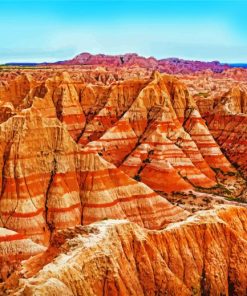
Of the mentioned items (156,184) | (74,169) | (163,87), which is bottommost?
(156,184)

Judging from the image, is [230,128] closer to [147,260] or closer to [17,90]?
[17,90]

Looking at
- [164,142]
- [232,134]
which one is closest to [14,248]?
[164,142]

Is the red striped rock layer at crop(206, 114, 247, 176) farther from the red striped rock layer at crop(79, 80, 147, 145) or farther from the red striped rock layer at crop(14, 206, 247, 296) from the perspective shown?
the red striped rock layer at crop(14, 206, 247, 296)

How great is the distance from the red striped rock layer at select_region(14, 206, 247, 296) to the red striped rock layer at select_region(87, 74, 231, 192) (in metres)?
46.9

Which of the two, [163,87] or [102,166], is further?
[163,87]

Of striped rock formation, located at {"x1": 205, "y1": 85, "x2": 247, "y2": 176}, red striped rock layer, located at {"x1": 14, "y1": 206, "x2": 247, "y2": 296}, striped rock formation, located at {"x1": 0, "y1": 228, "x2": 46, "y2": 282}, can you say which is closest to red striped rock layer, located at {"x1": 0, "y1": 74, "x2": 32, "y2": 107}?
striped rock formation, located at {"x1": 205, "y1": 85, "x2": 247, "y2": 176}

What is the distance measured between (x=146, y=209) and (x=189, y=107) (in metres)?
53.3

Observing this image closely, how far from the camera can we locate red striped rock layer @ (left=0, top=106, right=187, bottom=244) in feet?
225

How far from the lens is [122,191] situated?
76438 mm

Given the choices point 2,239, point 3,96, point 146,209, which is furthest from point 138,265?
point 3,96

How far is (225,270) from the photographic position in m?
49.1

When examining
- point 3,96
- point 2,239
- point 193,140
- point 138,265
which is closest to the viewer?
point 138,265

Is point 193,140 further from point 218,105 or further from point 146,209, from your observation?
point 146,209

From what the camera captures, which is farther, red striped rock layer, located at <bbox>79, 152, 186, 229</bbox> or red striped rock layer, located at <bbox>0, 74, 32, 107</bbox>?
red striped rock layer, located at <bbox>0, 74, 32, 107</bbox>
